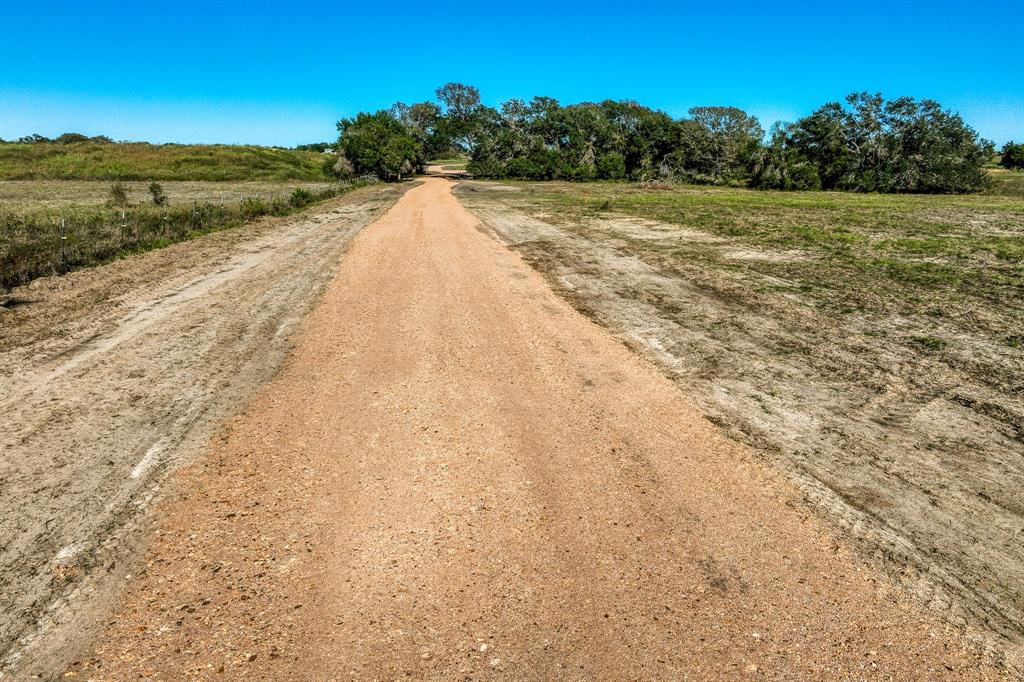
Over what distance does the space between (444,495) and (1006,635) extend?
12.8ft

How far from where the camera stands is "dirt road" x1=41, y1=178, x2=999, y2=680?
3271 mm

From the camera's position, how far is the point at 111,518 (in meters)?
4.44

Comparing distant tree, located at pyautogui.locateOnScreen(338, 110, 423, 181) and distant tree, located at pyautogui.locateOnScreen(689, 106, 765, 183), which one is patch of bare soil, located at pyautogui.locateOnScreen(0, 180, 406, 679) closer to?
distant tree, located at pyautogui.locateOnScreen(338, 110, 423, 181)

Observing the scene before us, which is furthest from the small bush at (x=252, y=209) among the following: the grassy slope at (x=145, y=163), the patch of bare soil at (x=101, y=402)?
the grassy slope at (x=145, y=163)

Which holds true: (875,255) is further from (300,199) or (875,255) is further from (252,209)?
(300,199)

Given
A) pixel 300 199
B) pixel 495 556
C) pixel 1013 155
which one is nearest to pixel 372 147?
pixel 300 199

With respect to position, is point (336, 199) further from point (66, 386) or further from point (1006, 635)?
point (1006, 635)

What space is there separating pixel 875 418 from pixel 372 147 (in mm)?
61846

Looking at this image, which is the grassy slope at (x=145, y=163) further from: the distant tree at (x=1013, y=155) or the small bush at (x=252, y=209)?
the distant tree at (x=1013, y=155)

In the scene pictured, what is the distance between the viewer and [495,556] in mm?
4043

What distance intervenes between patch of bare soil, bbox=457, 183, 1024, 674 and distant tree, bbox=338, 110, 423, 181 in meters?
54.2

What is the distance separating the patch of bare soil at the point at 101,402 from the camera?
3.77 m

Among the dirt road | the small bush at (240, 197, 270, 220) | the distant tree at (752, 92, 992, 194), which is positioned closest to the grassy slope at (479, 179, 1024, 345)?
the dirt road

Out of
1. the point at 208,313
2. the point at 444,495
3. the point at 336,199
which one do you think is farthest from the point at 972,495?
the point at 336,199
